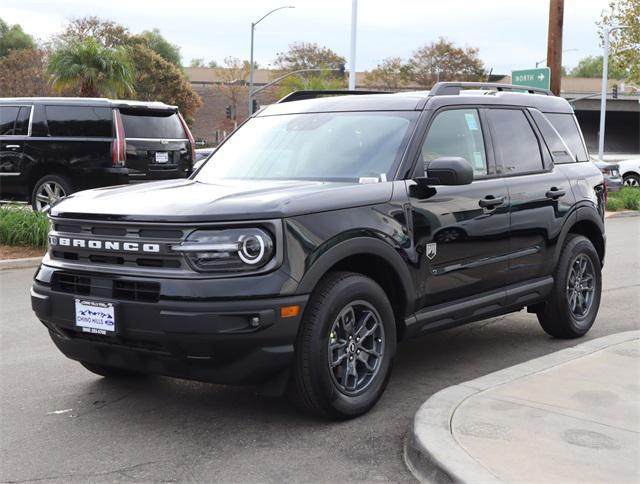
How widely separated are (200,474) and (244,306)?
0.85 metres

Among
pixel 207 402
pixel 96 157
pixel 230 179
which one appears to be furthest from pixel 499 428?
pixel 96 157

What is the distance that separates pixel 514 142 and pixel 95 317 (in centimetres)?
347

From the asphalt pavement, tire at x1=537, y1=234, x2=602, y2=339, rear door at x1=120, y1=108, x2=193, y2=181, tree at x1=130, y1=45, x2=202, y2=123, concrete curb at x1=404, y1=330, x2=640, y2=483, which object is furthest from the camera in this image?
tree at x1=130, y1=45, x2=202, y2=123

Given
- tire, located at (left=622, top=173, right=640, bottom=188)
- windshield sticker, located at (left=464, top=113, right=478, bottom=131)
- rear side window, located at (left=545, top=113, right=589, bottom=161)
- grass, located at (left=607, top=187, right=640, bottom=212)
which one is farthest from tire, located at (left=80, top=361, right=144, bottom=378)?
tire, located at (left=622, top=173, right=640, bottom=188)

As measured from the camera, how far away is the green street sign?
739 inches

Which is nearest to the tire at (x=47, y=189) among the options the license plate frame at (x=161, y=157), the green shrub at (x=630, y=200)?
the license plate frame at (x=161, y=157)

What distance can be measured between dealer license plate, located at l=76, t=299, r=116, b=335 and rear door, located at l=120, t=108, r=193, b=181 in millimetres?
9505

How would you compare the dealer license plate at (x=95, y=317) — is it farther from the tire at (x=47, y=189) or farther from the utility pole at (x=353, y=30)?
the utility pole at (x=353, y=30)

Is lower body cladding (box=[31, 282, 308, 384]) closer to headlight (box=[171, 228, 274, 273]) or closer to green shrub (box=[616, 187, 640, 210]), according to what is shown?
headlight (box=[171, 228, 274, 273])

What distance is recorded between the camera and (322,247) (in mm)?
4805

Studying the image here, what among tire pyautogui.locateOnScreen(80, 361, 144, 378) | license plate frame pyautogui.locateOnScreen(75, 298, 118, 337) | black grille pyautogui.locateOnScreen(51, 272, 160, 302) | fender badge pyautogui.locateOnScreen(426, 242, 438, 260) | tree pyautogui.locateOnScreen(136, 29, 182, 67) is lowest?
tire pyautogui.locateOnScreen(80, 361, 144, 378)

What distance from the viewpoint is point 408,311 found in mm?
5461

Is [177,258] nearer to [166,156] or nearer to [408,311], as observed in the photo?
[408,311]

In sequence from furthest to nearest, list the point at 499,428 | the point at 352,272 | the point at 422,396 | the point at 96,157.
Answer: the point at 96,157 → the point at 422,396 → the point at 352,272 → the point at 499,428
